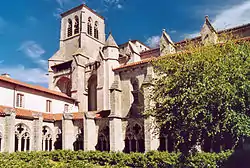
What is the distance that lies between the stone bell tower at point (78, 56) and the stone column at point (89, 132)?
26.1ft

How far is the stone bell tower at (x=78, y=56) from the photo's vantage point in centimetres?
3641

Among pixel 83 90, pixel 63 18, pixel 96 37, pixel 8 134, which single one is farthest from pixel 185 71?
pixel 63 18

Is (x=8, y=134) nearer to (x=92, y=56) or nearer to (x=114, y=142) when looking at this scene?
(x=114, y=142)

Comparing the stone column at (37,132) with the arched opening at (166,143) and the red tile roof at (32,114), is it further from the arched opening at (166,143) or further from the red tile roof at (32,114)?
the arched opening at (166,143)

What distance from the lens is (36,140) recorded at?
25.6 meters

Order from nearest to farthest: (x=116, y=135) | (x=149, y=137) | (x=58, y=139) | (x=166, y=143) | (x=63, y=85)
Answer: (x=149, y=137) → (x=166, y=143) → (x=116, y=135) → (x=58, y=139) → (x=63, y=85)

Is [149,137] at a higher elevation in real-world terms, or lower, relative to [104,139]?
higher

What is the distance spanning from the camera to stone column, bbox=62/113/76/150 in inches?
1055

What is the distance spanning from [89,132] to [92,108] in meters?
10.8

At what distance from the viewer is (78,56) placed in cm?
3716

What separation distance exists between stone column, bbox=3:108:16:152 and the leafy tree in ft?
46.8

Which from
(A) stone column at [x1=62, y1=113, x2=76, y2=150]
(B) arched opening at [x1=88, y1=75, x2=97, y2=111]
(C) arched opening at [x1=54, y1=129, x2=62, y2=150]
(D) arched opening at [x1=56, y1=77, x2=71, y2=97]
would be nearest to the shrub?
(A) stone column at [x1=62, y1=113, x2=76, y2=150]

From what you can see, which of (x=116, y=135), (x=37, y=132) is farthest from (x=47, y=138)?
(x=116, y=135)

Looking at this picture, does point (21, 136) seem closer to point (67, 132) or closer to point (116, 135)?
point (67, 132)
